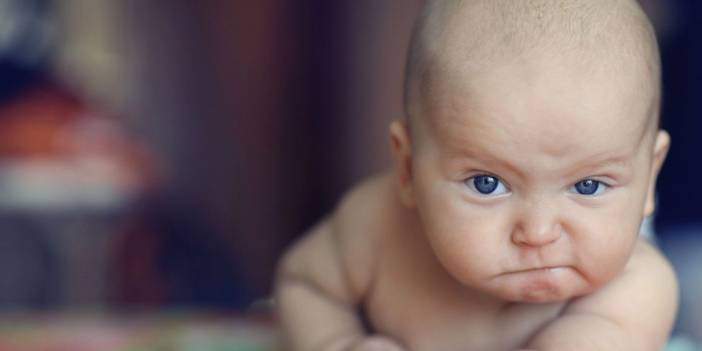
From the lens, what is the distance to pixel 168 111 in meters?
2.59

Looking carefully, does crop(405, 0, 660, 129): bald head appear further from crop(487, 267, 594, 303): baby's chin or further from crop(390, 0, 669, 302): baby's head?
crop(487, 267, 594, 303): baby's chin

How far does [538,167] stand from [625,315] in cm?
17

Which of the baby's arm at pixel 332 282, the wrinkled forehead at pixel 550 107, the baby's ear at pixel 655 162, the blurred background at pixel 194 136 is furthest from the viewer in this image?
the blurred background at pixel 194 136

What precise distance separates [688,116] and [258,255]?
3.33 feet

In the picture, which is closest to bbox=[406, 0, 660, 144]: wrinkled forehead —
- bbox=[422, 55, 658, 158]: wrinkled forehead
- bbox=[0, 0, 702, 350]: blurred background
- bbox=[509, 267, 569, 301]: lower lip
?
bbox=[422, 55, 658, 158]: wrinkled forehead

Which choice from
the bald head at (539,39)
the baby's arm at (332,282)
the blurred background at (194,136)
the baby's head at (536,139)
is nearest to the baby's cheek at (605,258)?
the baby's head at (536,139)

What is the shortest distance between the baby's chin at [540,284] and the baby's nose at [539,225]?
35 millimetres

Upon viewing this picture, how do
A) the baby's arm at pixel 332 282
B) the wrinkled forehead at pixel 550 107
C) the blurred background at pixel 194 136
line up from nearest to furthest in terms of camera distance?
1. the wrinkled forehead at pixel 550 107
2. the baby's arm at pixel 332 282
3. the blurred background at pixel 194 136

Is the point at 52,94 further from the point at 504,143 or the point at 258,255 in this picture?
the point at 504,143

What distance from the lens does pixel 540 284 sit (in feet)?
2.72

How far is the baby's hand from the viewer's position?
36.8 inches

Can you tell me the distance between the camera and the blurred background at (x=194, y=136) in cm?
232

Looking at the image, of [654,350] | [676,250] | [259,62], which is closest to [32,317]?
[654,350]

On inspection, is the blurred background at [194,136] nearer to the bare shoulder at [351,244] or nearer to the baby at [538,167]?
the bare shoulder at [351,244]
